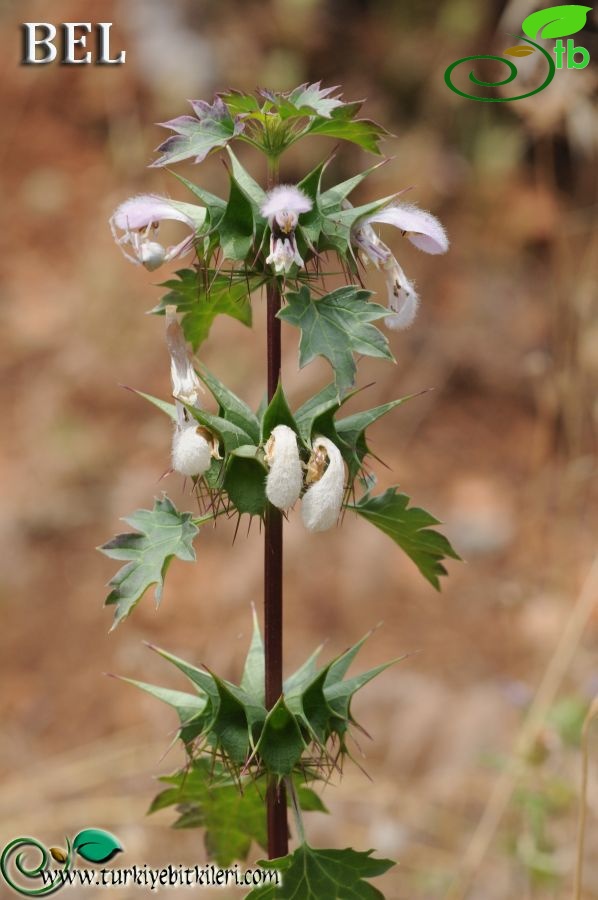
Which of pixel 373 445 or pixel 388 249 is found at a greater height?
pixel 373 445

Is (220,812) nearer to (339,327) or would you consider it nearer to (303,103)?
(339,327)

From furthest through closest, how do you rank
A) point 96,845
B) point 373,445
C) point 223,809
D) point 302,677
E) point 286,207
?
point 373,445
point 96,845
point 223,809
point 302,677
point 286,207

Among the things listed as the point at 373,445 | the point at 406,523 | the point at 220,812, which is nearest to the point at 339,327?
the point at 406,523

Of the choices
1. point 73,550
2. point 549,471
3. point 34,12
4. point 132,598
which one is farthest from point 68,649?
point 34,12

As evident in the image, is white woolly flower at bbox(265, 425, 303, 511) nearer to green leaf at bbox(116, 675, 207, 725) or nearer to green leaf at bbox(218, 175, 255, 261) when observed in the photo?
green leaf at bbox(218, 175, 255, 261)

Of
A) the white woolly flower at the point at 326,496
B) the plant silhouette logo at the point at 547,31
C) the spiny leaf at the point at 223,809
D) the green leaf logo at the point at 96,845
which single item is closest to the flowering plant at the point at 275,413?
the white woolly flower at the point at 326,496

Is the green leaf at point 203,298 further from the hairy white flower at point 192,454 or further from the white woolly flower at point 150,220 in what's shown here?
the hairy white flower at point 192,454
